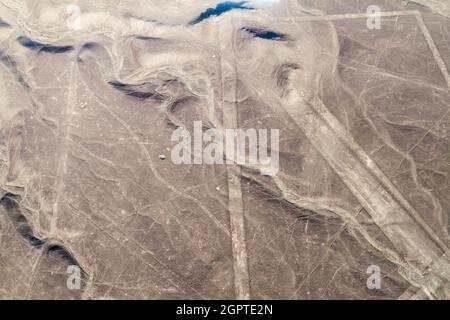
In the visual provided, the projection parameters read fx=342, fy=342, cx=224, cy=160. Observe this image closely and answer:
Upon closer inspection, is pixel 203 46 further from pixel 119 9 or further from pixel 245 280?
pixel 245 280

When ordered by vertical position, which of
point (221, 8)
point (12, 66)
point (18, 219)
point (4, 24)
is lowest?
point (18, 219)

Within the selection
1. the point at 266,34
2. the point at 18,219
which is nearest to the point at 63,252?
the point at 18,219

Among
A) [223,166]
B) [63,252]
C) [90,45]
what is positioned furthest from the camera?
[90,45]

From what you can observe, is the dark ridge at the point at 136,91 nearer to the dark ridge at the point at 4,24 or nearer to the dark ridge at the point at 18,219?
the dark ridge at the point at 18,219

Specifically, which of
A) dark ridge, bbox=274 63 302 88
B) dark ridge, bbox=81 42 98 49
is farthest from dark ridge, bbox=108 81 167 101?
dark ridge, bbox=274 63 302 88

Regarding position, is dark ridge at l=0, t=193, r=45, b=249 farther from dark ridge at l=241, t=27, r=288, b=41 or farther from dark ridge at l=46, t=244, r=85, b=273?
dark ridge at l=241, t=27, r=288, b=41

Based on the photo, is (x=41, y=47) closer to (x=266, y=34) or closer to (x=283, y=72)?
(x=266, y=34)

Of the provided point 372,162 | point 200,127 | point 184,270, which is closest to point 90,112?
point 200,127
